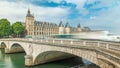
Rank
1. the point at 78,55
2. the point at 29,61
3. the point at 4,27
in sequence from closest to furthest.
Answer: the point at 78,55
the point at 29,61
the point at 4,27

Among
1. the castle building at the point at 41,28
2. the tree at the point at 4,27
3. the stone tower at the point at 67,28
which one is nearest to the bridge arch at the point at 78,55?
the tree at the point at 4,27

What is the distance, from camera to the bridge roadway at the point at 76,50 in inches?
543

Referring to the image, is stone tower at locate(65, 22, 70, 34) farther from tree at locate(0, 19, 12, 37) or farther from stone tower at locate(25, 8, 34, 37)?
tree at locate(0, 19, 12, 37)

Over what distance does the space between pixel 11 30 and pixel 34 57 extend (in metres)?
62.2

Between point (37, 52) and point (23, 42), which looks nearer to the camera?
point (37, 52)

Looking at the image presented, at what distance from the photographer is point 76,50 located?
21.0 m

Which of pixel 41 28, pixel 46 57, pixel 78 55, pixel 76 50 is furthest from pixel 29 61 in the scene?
pixel 41 28

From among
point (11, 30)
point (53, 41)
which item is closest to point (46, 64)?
point (53, 41)

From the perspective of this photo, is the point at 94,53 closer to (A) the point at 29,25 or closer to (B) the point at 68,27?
(A) the point at 29,25

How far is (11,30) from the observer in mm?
89188

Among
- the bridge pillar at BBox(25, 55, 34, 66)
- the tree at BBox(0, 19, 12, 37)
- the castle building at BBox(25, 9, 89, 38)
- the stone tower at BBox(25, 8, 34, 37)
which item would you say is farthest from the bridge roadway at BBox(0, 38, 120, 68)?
the castle building at BBox(25, 9, 89, 38)

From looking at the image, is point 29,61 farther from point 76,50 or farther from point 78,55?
point 78,55

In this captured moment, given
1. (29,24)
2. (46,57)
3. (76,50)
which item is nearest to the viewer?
(76,50)

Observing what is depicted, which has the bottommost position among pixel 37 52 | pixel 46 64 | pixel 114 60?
pixel 46 64
